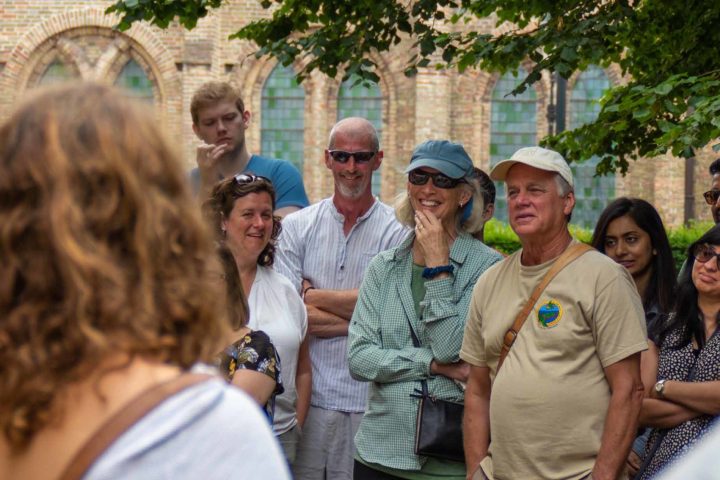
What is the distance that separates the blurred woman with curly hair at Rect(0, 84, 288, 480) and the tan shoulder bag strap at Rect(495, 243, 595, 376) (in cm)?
307

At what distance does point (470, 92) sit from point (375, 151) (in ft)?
84.9

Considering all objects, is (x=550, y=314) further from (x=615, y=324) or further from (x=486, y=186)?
(x=486, y=186)

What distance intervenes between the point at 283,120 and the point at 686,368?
27808 mm

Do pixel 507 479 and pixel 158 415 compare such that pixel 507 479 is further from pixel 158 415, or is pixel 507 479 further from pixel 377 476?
pixel 158 415

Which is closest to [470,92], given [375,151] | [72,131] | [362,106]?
[362,106]

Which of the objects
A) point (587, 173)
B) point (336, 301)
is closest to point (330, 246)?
point (336, 301)

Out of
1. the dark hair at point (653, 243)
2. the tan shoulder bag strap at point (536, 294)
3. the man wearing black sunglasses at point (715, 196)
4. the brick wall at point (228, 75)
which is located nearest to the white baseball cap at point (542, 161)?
the tan shoulder bag strap at point (536, 294)

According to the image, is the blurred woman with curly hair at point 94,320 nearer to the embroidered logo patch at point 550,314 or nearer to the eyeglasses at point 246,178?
the embroidered logo patch at point 550,314

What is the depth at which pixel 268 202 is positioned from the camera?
5535 mm

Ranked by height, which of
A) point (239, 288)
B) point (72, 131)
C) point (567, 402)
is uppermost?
point (72, 131)

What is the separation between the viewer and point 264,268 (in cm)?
555

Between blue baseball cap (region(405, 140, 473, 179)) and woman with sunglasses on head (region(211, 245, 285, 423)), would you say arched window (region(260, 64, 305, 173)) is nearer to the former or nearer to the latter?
blue baseball cap (region(405, 140, 473, 179))

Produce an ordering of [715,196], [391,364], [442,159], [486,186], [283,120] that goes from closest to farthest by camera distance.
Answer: [391,364], [442,159], [486,186], [715,196], [283,120]

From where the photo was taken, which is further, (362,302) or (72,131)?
(362,302)
